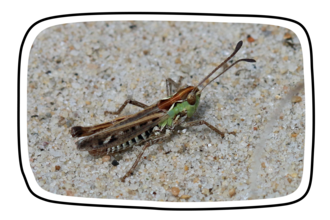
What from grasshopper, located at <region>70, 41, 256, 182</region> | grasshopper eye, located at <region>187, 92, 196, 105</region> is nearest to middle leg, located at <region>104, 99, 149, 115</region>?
grasshopper, located at <region>70, 41, 256, 182</region>

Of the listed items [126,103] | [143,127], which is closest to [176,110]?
[143,127]

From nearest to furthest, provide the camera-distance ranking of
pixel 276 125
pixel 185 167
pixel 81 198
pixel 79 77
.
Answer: pixel 81 198 < pixel 185 167 < pixel 276 125 < pixel 79 77

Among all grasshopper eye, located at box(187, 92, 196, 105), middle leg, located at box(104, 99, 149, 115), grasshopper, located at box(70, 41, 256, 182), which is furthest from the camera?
middle leg, located at box(104, 99, 149, 115)

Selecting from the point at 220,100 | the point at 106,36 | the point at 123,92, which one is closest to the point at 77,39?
the point at 106,36

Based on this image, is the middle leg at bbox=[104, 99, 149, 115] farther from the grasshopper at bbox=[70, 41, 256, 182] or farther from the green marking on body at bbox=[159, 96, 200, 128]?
the green marking on body at bbox=[159, 96, 200, 128]

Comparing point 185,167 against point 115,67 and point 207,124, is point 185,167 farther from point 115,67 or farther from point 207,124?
point 115,67

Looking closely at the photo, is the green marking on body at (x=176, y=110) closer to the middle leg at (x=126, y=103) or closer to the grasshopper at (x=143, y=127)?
the grasshopper at (x=143, y=127)

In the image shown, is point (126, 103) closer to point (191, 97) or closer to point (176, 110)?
point (176, 110)

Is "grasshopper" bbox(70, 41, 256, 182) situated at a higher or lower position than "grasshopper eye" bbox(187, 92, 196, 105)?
lower
